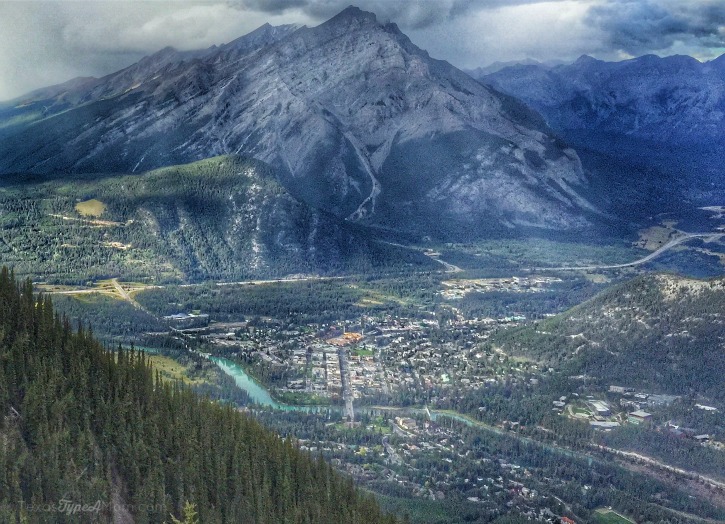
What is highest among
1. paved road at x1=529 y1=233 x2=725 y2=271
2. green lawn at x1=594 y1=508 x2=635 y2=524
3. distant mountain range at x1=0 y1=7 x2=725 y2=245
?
distant mountain range at x1=0 y1=7 x2=725 y2=245

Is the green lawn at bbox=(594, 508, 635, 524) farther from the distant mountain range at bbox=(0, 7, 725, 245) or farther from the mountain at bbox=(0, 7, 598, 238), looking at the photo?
the mountain at bbox=(0, 7, 598, 238)

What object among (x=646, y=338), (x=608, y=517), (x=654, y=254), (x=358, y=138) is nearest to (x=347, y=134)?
(x=358, y=138)

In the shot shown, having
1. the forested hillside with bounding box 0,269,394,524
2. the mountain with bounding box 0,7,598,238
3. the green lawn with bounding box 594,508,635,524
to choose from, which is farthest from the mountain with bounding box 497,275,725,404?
the mountain with bounding box 0,7,598,238

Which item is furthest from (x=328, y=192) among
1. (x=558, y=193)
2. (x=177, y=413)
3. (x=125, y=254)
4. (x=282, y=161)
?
(x=177, y=413)

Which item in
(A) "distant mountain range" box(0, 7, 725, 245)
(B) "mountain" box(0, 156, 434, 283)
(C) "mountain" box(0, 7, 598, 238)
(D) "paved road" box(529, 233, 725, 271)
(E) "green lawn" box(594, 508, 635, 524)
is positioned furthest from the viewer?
(C) "mountain" box(0, 7, 598, 238)

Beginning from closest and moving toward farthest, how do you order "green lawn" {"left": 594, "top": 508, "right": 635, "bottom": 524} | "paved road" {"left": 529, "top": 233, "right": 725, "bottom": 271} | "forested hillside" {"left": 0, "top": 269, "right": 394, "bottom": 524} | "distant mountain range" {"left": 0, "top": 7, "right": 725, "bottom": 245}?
"forested hillside" {"left": 0, "top": 269, "right": 394, "bottom": 524}
"green lawn" {"left": 594, "top": 508, "right": 635, "bottom": 524}
"paved road" {"left": 529, "top": 233, "right": 725, "bottom": 271}
"distant mountain range" {"left": 0, "top": 7, "right": 725, "bottom": 245}

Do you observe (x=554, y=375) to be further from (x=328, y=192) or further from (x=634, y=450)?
(x=328, y=192)
